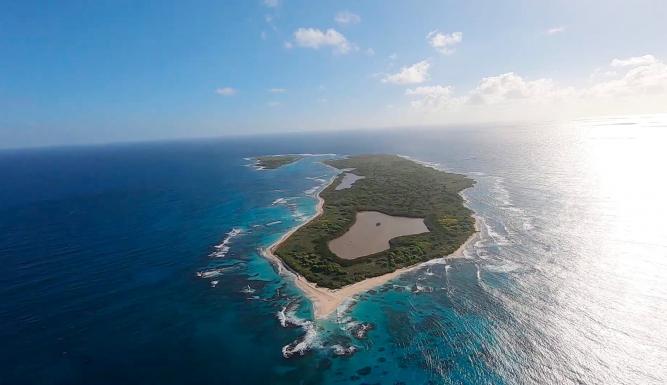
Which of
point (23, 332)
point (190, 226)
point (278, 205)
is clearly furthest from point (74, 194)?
point (23, 332)

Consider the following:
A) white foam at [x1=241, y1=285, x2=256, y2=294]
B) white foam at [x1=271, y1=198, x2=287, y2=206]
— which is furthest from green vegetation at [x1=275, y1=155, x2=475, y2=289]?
white foam at [x1=271, y1=198, x2=287, y2=206]

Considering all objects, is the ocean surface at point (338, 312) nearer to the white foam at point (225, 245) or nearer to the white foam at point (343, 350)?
the white foam at point (343, 350)

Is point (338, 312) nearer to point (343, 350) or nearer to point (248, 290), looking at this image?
point (343, 350)

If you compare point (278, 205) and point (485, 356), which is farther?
point (278, 205)

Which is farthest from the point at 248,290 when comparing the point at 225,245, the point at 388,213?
the point at 388,213

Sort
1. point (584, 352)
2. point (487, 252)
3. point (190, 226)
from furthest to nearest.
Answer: point (190, 226)
point (487, 252)
point (584, 352)

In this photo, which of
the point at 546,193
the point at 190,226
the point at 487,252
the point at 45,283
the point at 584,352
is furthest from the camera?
the point at 546,193

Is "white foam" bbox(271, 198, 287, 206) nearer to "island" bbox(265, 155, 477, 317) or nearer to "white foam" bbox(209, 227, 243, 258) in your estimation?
"island" bbox(265, 155, 477, 317)

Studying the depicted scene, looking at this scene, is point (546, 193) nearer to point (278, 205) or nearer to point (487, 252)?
point (487, 252)
